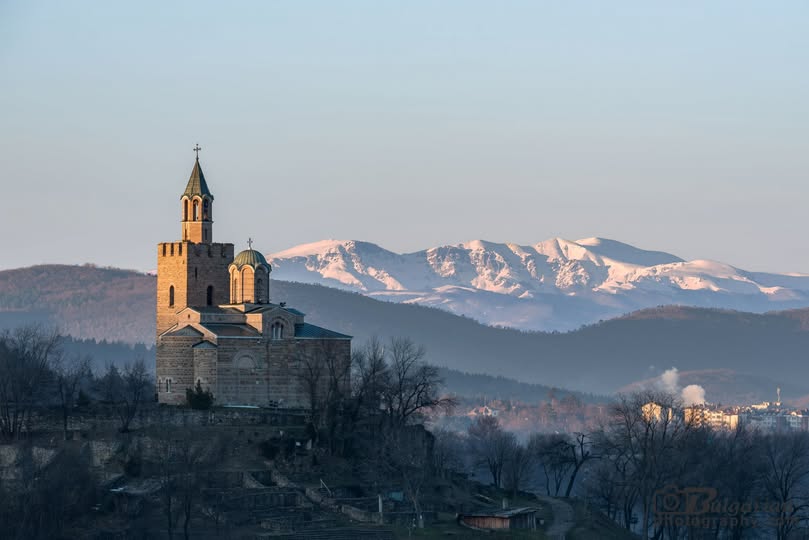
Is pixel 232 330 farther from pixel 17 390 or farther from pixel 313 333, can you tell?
pixel 17 390

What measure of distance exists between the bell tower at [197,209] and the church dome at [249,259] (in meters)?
2.62

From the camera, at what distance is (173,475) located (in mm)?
101812

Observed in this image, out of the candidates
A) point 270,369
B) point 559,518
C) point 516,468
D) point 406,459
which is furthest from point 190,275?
point 559,518

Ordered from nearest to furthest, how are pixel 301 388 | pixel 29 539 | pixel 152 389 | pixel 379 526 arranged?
pixel 29 539, pixel 379 526, pixel 301 388, pixel 152 389

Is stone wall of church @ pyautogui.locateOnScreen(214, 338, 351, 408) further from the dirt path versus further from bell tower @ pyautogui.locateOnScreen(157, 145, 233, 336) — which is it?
the dirt path

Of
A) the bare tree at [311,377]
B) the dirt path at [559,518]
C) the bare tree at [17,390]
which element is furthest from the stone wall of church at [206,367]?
the dirt path at [559,518]

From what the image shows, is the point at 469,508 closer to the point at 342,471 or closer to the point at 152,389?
the point at 342,471

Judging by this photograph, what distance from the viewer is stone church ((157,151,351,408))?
379 feet

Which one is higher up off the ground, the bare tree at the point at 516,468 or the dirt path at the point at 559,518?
the bare tree at the point at 516,468

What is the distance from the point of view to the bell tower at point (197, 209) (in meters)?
122

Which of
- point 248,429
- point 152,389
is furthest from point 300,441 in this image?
point 152,389

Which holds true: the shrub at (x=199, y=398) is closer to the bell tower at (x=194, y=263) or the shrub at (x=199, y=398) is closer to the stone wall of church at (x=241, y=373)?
the stone wall of church at (x=241, y=373)

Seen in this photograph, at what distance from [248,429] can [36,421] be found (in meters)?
12.4

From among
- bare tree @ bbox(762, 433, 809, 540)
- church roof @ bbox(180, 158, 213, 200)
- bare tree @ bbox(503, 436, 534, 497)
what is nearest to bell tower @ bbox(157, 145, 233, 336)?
church roof @ bbox(180, 158, 213, 200)
